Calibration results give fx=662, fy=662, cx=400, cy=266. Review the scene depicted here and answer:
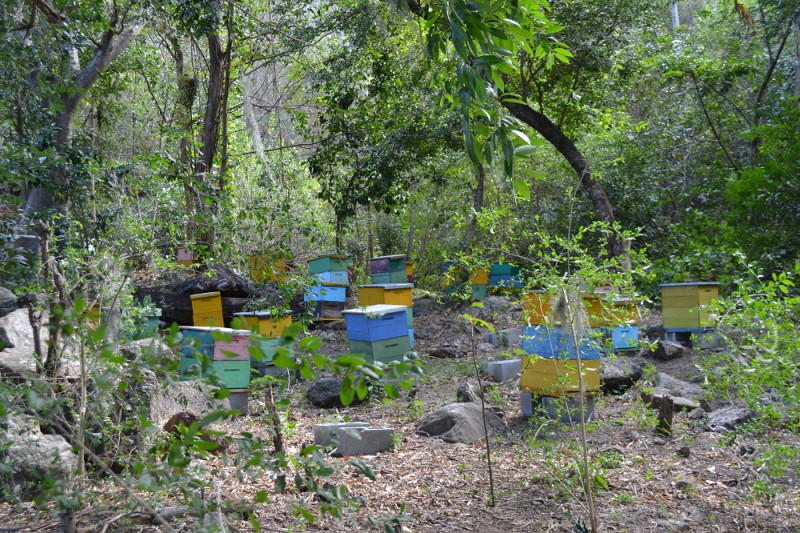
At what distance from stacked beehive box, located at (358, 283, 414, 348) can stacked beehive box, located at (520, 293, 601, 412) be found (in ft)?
11.0

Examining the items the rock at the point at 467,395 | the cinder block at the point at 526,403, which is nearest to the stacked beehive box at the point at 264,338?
the rock at the point at 467,395

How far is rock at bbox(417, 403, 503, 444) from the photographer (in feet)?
15.2

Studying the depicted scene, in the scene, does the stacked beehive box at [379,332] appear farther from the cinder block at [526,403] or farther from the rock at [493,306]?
the rock at [493,306]

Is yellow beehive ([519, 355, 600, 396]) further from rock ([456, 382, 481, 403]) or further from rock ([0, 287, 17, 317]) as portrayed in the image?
rock ([0, 287, 17, 317])

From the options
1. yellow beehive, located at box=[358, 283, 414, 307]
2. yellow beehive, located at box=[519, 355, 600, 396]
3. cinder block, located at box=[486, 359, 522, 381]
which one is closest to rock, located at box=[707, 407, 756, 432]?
yellow beehive, located at box=[519, 355, 600, 396]

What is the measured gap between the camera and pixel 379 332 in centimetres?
607

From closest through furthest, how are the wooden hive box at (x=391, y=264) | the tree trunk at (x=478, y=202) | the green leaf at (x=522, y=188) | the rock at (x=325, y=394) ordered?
the green leaf at (x=522, y=188) → the rock at (x=325, y=394) → the wooden hive box at (x=391, y=264) → the tree trunk at (x=478, y=202)

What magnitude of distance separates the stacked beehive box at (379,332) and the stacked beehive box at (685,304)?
3.09 meters

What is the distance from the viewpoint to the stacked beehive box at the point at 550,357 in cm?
353

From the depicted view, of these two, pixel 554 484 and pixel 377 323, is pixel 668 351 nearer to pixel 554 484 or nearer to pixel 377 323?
pixel 377 323

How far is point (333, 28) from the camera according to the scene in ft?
30.8

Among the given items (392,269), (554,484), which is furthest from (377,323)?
(392,269)

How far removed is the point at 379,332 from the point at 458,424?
1.60 metres

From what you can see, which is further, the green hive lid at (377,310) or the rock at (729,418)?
the green hive lid at (377,310)
